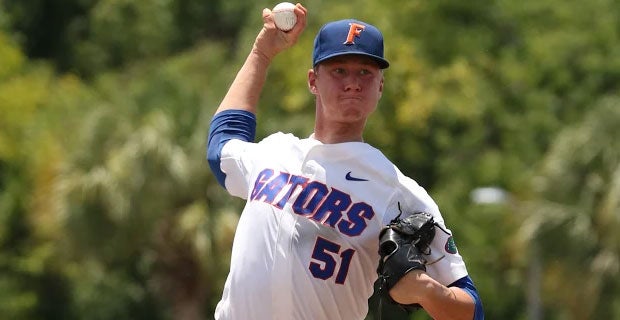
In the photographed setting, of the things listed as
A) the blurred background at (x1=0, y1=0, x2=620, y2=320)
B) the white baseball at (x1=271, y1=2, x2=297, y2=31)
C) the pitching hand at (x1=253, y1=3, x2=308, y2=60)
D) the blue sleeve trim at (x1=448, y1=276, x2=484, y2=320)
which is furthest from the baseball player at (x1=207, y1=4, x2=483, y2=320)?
the blurred background at (x1=0, y1=0, x2=620, y2=320)

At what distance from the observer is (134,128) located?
25203mm

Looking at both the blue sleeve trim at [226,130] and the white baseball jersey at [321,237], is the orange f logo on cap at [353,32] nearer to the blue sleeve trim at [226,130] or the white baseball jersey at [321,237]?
the white baseball jersey at [321,237]

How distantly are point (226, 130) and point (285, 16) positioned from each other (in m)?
0.51

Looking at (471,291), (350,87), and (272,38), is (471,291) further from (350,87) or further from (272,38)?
(272,38)

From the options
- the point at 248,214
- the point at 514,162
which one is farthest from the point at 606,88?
the point at 248,214

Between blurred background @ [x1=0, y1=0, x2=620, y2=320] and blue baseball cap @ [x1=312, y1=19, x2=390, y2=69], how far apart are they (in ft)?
55.5

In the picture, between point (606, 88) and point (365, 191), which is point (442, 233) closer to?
point (365, 191)

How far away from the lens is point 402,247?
194 inches

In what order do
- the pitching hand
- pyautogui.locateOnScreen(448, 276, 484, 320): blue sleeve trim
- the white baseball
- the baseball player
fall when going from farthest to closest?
the pitching hand, the white baseball, the baseball player, pyautogui.locateOnScreen(448, 276, 484, 320): blue sleeve trim

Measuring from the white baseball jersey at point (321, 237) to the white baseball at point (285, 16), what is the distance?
0.60m

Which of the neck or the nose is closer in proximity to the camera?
the nose

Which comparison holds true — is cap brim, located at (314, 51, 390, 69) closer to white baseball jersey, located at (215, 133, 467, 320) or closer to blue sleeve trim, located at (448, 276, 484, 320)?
white baseball jersey, located at (215, 133, 467, 320)

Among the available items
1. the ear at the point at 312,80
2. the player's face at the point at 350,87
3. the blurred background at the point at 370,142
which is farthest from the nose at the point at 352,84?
the blurred background at the point at 370,142

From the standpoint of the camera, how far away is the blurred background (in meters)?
24.3
